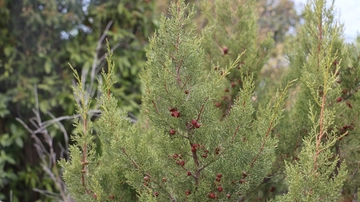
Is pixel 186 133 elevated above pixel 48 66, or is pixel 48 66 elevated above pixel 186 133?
pixel 48 66

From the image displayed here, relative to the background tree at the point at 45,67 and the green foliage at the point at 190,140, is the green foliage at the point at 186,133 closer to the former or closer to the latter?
the green foliage at the point at 190,140

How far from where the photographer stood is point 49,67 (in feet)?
13.6

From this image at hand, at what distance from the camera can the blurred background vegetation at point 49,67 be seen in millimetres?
4129

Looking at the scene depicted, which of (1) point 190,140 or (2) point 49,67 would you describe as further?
(2) point 49,67

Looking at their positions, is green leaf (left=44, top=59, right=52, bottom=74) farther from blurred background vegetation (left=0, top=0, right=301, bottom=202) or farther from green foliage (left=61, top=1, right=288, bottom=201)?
green foliage (left=61, top=1, right=288, bottom=201)

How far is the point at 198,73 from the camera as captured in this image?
1701 millimetres

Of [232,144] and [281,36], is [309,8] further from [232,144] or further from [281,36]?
[281,36]

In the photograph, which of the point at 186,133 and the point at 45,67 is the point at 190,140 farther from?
the point at 45,67

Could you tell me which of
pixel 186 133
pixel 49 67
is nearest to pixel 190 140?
pixel 186 133

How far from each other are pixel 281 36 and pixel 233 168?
6678mm

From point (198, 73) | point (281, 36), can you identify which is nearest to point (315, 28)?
point (198, 73)

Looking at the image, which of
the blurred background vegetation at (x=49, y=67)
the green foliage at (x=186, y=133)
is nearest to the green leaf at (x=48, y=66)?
the blurred background vegetation at (x=49, y=67)

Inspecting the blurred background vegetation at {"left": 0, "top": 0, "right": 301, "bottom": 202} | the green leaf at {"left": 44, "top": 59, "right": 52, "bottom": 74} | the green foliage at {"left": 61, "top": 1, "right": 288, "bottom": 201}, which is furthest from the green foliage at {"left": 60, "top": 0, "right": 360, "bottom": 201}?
the green leaf at {"left": 44, "top": 59, "right": 52, "bottom": 74}

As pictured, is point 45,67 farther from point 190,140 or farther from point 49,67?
point 190,140
